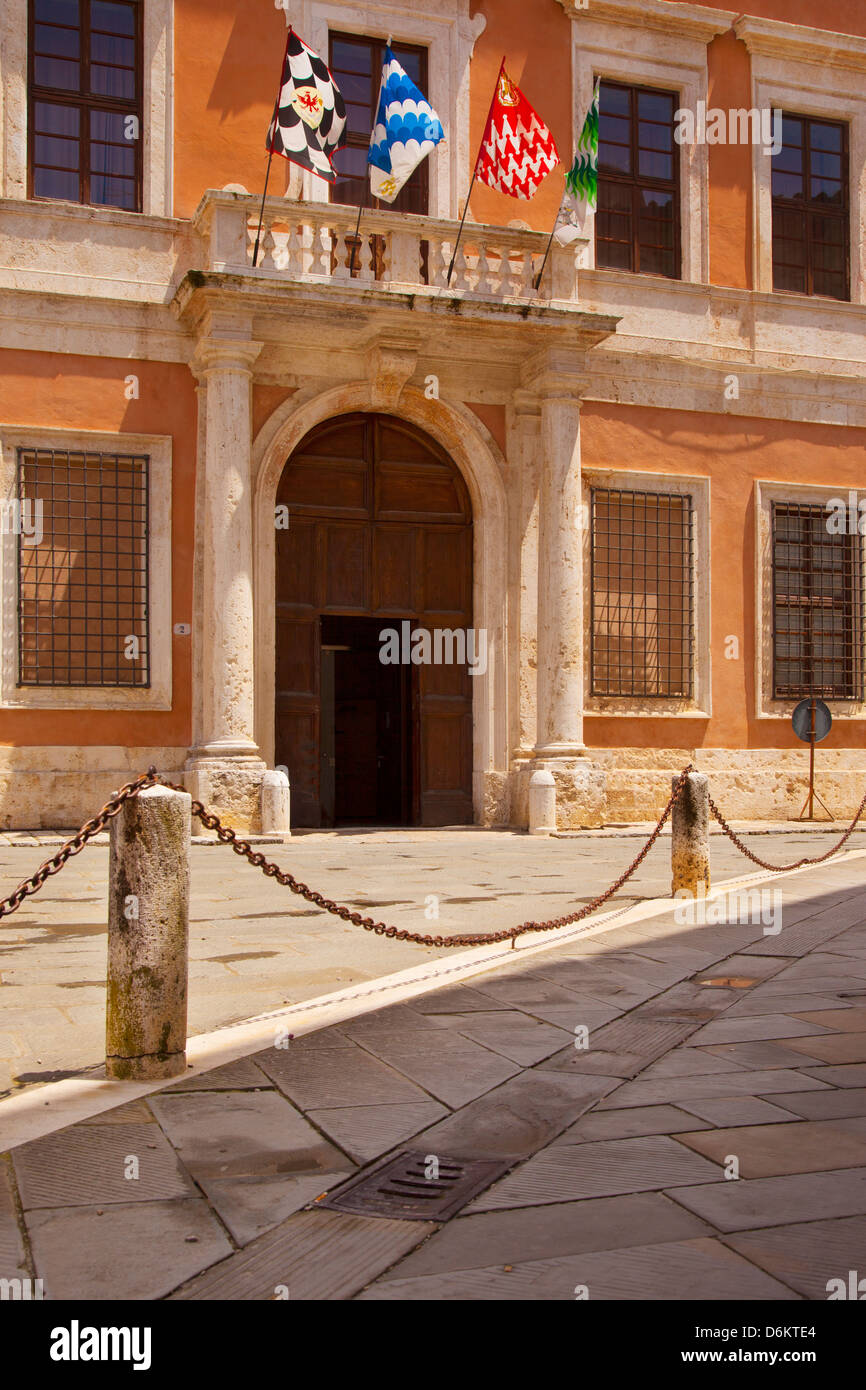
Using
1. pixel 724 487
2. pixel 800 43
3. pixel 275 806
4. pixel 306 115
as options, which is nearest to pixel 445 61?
pixel 306 115

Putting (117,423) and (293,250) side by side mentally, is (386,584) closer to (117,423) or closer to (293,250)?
(117,423)

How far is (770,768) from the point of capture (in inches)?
611

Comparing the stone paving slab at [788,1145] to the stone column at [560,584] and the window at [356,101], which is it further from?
the window at [356,101]

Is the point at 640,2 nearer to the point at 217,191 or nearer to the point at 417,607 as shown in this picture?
the point at 217,191

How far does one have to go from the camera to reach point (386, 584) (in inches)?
567

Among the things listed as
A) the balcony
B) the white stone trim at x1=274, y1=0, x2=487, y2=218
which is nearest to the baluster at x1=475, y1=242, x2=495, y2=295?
the balcony

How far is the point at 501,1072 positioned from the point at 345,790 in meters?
14.5

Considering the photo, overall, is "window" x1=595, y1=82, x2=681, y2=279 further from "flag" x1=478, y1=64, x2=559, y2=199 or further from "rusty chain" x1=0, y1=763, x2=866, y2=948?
"rusty chain" x1=0, y1=763, x2=866, y2=948

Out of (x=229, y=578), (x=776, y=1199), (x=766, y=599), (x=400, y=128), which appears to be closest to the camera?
(x=776, y=1199)

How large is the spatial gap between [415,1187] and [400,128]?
1128cm

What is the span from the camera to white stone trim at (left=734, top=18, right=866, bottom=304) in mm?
15984

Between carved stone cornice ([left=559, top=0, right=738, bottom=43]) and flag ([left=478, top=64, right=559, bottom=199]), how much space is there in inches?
111

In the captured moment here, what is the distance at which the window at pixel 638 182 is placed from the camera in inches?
609

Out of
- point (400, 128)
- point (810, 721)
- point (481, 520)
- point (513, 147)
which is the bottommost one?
point (810, 721)
